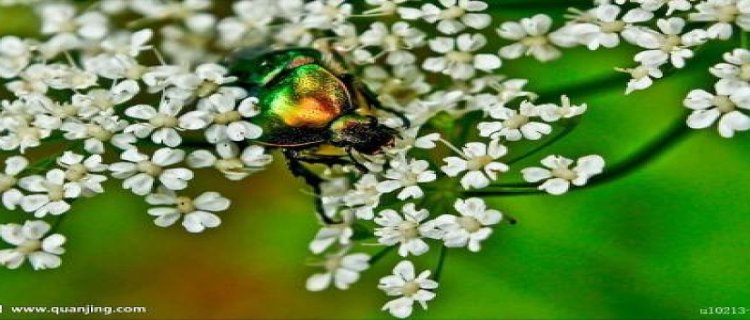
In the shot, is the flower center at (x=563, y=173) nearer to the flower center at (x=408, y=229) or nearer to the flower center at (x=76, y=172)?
the flower center at (x=408, y=229)

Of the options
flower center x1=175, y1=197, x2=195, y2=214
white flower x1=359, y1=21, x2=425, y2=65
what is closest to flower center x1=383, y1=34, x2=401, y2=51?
white flower x1=359, y1=21, x2=425, y2=65

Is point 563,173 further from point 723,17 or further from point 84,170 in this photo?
point 84,170

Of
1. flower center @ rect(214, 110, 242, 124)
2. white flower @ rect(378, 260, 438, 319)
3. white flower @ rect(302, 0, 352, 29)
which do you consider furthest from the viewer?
white flower @ rect(302, 0, 352, 29)

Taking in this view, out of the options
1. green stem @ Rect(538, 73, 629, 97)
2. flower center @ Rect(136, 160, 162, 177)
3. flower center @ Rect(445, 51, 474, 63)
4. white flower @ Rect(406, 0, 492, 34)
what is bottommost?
flower center @ Rect(136, 160, 162, 177)

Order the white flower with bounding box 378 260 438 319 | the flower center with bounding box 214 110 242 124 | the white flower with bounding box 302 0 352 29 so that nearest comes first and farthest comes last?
1. the white flower with bounding box 378 260 438 319
2. the flower center with bounding box 214 110 242 124
3. the white flower with bounding box 302 0 352 29

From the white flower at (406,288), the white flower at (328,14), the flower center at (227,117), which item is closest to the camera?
the white flower at (406,288)

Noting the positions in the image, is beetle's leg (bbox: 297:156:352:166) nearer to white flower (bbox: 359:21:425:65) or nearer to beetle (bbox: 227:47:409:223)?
beetle (bbox: 227:47:409:223)

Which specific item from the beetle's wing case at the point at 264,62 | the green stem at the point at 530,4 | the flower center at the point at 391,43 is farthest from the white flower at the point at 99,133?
the green stem at the point at 530,4

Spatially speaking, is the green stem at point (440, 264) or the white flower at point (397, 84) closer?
the green stem at point (440, 264)
